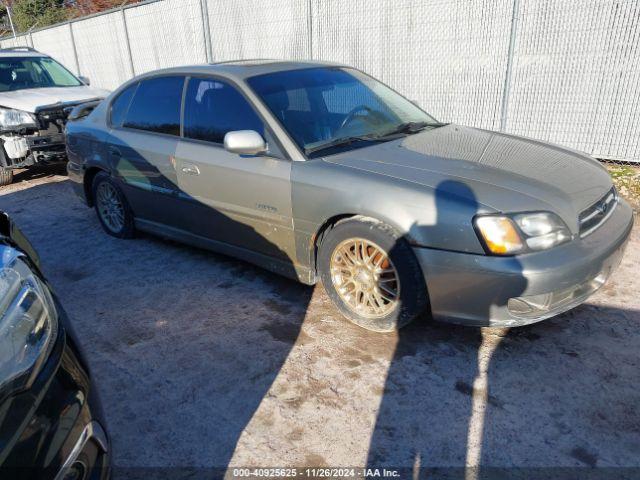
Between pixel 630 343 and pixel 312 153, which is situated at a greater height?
pixel 312 153

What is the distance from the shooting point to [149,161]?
4.42 meters

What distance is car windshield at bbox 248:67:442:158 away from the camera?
3559mm

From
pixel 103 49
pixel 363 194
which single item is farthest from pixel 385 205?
pixel 103 49

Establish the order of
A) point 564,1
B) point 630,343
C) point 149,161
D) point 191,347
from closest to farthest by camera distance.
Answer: point 630,343 < point 191,347 < point 149,161 < point 564,1

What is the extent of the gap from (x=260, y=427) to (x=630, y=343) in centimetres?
223

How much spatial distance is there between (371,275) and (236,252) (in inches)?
50.3

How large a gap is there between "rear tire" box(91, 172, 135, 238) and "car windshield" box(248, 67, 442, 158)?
2.03 meters

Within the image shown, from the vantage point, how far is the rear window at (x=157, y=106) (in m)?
4.25

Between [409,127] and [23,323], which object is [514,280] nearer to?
[409,127]

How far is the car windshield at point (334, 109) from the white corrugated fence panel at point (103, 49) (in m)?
11.5

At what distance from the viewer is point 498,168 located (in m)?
3.09

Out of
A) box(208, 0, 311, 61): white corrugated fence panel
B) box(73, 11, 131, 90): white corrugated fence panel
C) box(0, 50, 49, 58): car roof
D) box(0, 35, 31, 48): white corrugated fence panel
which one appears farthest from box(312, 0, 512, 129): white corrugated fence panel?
box(0, 35, 31, 48): white corrugated fence panel

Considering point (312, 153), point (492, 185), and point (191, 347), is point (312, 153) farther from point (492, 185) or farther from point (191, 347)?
point (191, 347)

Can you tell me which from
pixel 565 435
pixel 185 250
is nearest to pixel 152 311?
pixel 185 250
